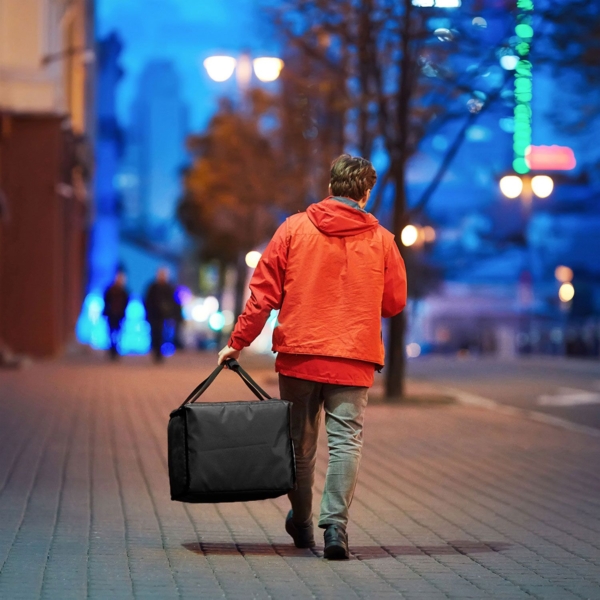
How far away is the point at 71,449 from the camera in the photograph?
1201 centimetres

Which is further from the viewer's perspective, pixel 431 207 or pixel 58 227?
pixel 431 207

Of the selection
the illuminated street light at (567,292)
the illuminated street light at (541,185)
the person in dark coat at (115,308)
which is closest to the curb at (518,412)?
the illuminated street light at (541,185)

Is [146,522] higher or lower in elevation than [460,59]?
lower

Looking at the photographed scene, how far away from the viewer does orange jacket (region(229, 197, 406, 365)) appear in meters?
6.87

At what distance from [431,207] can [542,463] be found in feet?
312

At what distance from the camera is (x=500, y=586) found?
617cm

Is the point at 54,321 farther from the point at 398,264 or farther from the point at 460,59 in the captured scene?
the point at 398,264

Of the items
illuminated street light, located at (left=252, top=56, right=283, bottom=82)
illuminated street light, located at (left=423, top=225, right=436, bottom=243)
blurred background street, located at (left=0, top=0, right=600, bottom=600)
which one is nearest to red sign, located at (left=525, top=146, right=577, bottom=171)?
illuminated street light, located at (left=423, top=225, right=436, bottom=243)

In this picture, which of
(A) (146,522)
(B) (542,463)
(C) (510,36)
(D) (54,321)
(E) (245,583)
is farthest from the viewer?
(D) (54,321)

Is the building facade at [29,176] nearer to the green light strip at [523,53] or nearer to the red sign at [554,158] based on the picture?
the green light strip at [523,53]

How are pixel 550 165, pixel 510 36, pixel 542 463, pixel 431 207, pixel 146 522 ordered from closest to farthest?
1. pixel 146 522
2. pixel 542 463
3. pixel 510 36
4. pixel 550 165
5. pixel 431 207

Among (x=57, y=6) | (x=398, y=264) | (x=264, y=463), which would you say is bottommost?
(x=264, y=463)

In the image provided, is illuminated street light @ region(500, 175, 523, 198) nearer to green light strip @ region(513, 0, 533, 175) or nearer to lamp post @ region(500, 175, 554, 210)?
lamp post @ region(500, 175, 554, 210)

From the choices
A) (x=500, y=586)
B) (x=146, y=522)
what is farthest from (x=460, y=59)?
(x=500, y=586)
